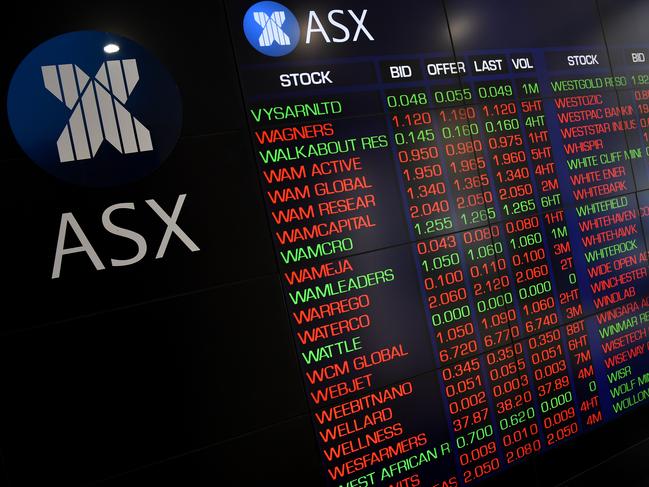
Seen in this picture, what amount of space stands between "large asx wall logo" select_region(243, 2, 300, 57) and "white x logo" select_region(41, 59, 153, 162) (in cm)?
47

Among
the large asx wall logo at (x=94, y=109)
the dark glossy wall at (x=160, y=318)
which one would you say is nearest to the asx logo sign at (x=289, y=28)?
the dark glossy wall at (x=160, y=318)

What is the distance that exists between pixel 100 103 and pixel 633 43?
269cm

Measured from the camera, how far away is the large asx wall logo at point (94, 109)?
1.76m

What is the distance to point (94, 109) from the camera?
6.03ft

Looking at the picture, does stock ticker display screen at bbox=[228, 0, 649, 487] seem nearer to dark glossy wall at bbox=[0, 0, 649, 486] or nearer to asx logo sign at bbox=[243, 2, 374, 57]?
asx logo sign at bbox=[243, 2, 374, 57]

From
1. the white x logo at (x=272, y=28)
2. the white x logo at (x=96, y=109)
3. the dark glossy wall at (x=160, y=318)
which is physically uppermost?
the white x logo at (x=272, y=28)

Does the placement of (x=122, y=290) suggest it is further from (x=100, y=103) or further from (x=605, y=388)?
(x=605, y=388)

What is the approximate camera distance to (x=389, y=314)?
7.29ft

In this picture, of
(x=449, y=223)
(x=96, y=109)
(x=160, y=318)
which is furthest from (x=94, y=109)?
(x=449, y=223)

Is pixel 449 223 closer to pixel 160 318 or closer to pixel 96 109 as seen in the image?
pixel 160 318

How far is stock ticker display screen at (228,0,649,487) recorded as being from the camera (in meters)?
2.12

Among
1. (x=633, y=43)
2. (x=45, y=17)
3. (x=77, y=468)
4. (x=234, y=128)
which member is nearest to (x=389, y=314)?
(x=234, y=128)

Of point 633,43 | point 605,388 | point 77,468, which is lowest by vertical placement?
point 605,388

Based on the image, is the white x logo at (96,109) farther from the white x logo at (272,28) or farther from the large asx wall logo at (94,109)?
the white x logo at (272,28)
